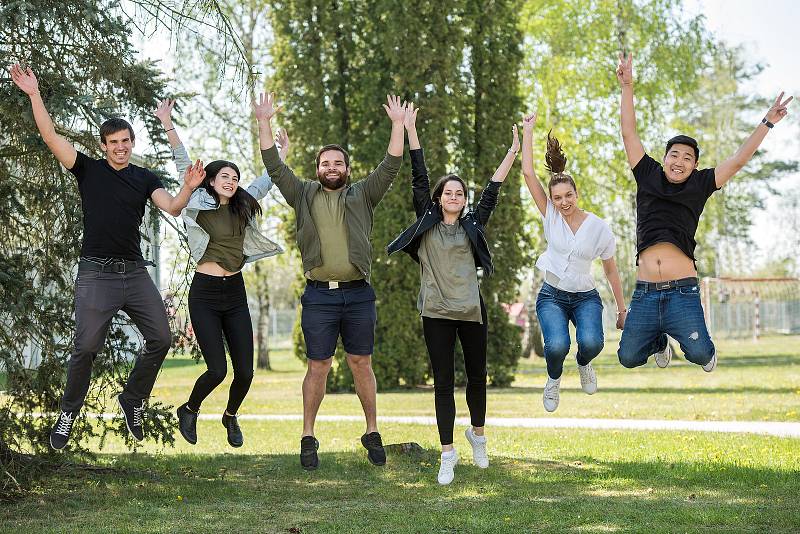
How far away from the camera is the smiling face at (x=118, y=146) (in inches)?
282

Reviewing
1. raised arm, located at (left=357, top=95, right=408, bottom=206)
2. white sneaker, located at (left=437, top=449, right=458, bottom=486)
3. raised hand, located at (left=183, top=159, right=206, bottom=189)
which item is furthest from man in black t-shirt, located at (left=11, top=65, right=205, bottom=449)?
white sneaker, located at (left=437, top=449, right=458, bottom=486)

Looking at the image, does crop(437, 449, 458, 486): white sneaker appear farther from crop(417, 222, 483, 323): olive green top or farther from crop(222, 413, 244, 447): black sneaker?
crop(222, 413, 244, 447): black sneaker

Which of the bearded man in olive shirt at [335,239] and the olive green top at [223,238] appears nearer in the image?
the olive green top at [223,238]

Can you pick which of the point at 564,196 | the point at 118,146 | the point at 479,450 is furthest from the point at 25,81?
the point at 479,450

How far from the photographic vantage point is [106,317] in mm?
7184

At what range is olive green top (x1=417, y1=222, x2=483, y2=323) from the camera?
25.4 feet

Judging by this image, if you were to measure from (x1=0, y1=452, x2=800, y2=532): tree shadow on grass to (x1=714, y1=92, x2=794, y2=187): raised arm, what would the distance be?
269cm

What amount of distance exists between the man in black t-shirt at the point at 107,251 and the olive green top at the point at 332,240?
1.22 meters

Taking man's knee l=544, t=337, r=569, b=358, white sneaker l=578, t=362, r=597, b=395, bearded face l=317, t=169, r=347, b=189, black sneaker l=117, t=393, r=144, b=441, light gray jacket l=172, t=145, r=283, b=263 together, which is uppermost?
bearded face l=317, t=169, r=347, b=189

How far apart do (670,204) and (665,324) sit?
2.94 feet

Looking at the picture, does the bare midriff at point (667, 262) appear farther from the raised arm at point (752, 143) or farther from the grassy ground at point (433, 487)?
the grassy ground at point (433, 487)

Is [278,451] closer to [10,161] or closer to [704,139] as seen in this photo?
[10,161]

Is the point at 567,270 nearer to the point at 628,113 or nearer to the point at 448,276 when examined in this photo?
the point at 448,276

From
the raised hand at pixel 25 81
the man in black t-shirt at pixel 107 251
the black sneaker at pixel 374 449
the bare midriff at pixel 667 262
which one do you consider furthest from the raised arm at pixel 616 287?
the raised hand at pixel 25 81
